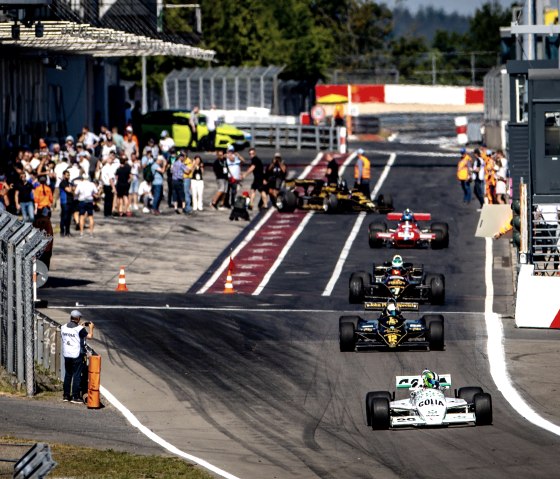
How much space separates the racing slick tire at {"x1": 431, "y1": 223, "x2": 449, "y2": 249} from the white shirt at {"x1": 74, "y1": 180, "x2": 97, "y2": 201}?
30.4ft

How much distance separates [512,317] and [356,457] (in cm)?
1261

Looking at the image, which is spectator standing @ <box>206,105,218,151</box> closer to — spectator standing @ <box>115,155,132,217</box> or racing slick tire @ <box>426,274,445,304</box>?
A: spectator standing @ <box>115,155,132,217</box>

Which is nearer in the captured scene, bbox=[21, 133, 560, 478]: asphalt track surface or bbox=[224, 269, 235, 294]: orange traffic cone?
bbox=[21, 133, 560, 478]: asphalt track surface

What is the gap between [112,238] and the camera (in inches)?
1687

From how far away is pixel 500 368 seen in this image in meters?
25.8

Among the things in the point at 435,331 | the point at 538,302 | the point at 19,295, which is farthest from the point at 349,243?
the point at 19,295

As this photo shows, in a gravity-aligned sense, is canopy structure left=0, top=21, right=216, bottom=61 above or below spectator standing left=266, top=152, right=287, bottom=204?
above

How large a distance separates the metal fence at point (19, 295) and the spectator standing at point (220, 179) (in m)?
21.9

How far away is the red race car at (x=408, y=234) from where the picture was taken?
40.3m

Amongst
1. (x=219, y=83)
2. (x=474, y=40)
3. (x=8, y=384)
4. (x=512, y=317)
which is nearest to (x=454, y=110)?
(x=219, y=83)

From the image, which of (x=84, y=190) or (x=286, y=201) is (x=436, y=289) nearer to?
(x=84, y=190)

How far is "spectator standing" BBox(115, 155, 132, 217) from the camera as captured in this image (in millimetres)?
43938

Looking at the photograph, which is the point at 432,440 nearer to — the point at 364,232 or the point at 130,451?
the point at 130,451

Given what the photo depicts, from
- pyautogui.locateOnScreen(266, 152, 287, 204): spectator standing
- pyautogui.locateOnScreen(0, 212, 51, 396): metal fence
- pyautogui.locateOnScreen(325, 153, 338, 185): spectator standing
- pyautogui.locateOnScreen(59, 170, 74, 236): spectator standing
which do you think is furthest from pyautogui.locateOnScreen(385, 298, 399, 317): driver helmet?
pyautogui.locateOnScreen(266, 152, 287, 204): spectator standing
